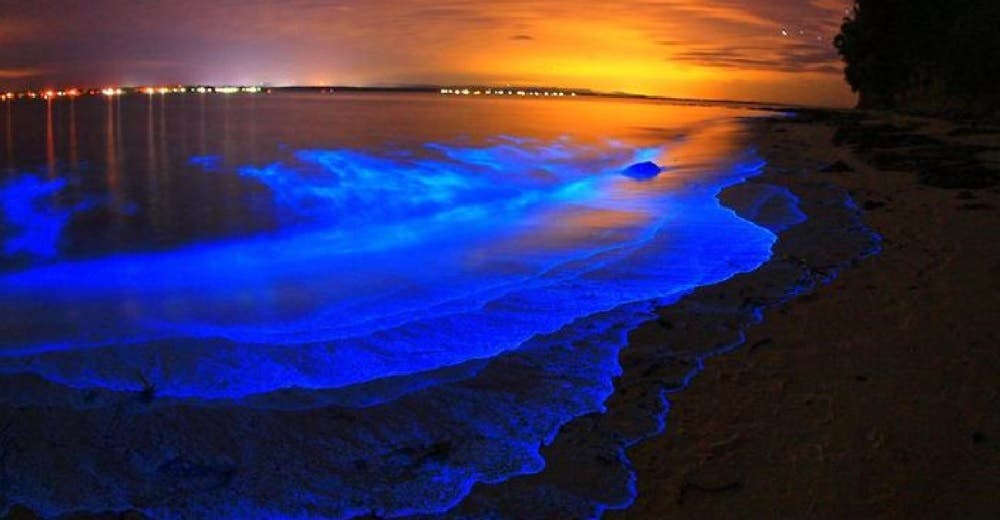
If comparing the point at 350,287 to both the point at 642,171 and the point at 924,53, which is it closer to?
the point at 642,171

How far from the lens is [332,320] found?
535cm

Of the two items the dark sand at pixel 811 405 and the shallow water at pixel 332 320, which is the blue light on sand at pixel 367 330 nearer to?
the shallow water at pixel 332 320

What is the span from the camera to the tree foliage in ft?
118

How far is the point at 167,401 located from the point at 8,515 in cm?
102

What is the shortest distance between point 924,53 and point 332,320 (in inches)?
1983

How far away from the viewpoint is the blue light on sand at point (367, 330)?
3199 millimetres

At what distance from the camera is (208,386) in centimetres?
400

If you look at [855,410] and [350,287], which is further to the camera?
[350,287]

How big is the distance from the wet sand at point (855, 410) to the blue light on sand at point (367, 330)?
639 mm

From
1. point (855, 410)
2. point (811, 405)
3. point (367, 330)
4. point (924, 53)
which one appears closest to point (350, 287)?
point (367, 330)

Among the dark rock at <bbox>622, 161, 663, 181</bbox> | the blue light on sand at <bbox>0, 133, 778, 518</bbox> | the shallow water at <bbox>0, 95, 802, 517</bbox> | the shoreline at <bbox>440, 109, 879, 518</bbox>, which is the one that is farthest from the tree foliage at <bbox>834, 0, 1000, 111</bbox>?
the shoreline at <bbox>440, 109, 879, 518</bbox>

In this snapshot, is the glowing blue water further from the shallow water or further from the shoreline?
the shoreline

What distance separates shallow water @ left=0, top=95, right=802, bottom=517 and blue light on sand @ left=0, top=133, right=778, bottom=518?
0.8 inches

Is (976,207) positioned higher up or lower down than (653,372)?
higher up
